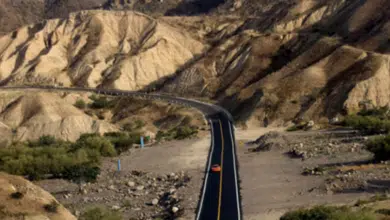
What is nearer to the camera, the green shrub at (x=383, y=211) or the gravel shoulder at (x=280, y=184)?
the green shrub at (x=383, y=211)

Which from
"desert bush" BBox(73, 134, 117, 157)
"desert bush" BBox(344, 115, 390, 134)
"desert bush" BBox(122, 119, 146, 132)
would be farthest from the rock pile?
"desert bush" BBox(122, 119, 146, 132)

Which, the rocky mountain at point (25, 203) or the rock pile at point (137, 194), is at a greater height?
the rocky mountain at point (25, 203)

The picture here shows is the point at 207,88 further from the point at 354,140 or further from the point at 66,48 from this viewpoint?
the point at 354,140

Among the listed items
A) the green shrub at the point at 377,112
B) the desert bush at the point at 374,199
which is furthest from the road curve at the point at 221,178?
the green shrub at the point at 377,112

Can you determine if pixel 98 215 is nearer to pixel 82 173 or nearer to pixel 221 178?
pixel 221 178

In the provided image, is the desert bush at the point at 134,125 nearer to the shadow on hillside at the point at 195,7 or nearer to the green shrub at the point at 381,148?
the green shrub at the point at 381,148

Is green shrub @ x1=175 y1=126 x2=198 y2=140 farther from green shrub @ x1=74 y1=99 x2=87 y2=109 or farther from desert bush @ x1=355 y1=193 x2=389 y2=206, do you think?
desert bush @ x1=355 y1=193 x2=389 y2=206

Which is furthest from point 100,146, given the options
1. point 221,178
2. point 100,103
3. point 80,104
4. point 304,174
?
point 100,103

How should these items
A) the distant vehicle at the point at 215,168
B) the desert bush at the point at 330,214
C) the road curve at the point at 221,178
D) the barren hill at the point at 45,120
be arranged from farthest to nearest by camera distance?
the barren hill at the point at 45,120 → the distant vehicle at the point at 215,168 → the road curve at the point at 221,178 → the desert bush at the point at 330,214
